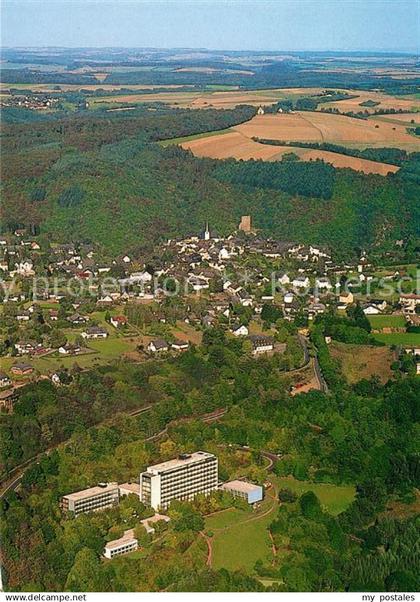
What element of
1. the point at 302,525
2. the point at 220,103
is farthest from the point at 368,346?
the point at 220,103

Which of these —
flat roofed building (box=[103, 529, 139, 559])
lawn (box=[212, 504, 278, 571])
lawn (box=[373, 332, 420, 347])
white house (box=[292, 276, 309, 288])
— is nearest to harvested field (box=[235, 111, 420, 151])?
white house (box=[292, 276, 309, 288])

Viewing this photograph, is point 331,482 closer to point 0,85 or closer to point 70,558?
point 70,558

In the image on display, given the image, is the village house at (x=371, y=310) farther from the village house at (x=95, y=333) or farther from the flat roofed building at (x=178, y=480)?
the flat roofed building at (x=178, y=480)

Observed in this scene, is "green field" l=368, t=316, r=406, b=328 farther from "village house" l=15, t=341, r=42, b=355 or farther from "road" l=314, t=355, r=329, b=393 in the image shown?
"village house" l=15, t=341, r=42, b=355

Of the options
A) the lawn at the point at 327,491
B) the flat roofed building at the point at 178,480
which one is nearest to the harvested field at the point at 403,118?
the lawn at the point at 327,491

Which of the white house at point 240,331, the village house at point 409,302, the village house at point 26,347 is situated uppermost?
the village house at point 26,347

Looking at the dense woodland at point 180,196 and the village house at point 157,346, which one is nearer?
the village house at point 157,346

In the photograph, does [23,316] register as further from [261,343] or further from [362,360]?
[362,360]

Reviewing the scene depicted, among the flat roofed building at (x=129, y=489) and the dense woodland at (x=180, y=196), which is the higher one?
the flat roofed building at (x=129, y=489)
